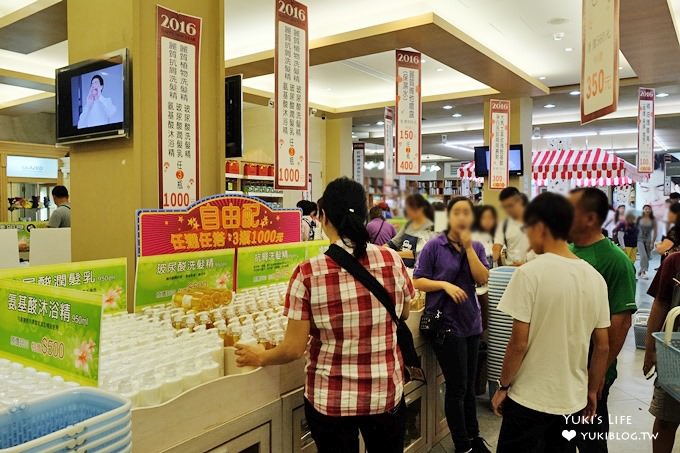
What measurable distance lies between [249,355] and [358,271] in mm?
477

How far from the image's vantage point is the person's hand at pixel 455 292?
256 cm

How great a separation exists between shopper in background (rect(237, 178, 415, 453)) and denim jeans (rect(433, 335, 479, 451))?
1.04 metres

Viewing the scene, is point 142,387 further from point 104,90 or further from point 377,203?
point 104,90

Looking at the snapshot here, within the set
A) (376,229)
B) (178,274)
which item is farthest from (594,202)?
(178,274)

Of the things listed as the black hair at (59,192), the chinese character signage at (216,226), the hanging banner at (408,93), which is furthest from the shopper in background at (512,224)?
the black hair at (59,192)

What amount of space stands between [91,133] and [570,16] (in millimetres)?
5345

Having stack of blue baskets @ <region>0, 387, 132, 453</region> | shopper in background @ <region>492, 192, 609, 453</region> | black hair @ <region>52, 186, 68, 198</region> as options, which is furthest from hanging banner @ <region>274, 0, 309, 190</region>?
black hair @ <region>52, 186, 68, 198</region>

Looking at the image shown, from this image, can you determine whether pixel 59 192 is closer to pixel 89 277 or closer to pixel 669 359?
pixel 89 277

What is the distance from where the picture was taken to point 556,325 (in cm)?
169

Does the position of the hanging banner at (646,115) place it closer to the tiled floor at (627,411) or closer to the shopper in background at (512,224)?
the tiled floor at (627,411)

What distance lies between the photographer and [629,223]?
742 mm

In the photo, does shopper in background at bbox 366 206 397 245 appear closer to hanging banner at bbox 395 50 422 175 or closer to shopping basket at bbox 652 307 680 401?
shopping basket at bbox 652 307 680 401

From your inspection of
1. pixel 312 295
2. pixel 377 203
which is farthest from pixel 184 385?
pixel 377 203

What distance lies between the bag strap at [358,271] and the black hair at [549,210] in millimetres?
1016
